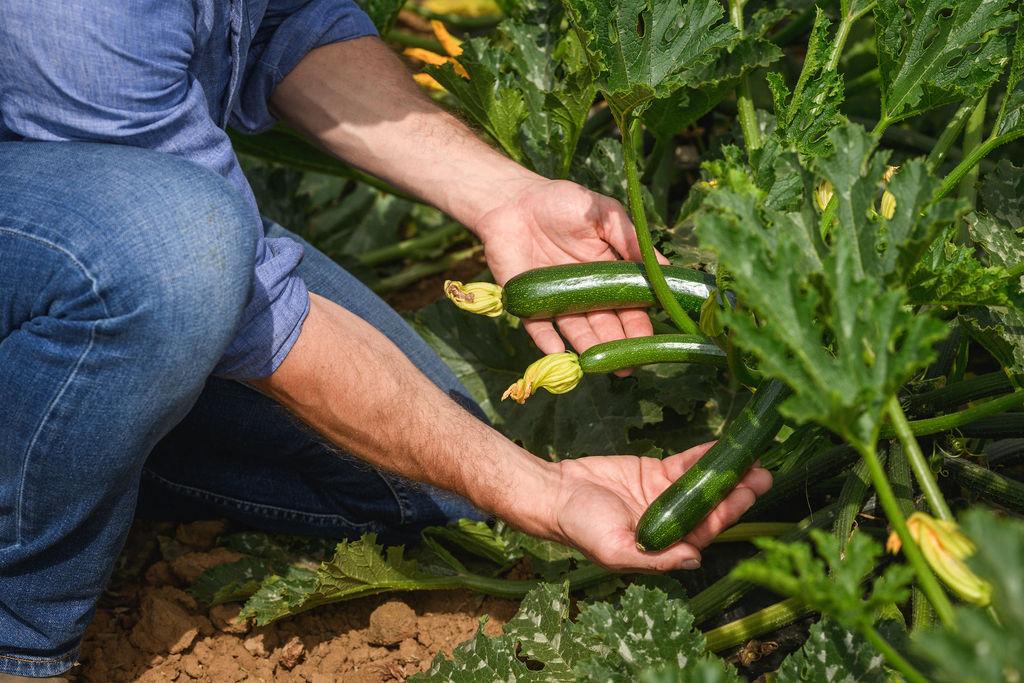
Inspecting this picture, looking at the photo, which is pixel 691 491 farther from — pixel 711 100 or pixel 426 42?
pixel 426 42

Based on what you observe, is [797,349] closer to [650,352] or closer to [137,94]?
[650,352]

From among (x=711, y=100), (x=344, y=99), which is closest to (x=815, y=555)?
(x=711, y=100)

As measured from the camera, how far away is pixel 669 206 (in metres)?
2.68

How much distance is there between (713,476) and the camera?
4.99 ft

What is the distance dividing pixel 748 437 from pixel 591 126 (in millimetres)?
1471

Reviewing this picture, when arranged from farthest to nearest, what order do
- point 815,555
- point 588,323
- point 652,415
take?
point 652,415 < point 588,323 < point 815,555

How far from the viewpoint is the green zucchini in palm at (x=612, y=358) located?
66.2 inches

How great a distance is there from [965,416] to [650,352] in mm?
509

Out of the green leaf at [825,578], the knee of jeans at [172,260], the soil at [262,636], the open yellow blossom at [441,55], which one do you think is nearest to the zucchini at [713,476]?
the green leaf at [825,578]

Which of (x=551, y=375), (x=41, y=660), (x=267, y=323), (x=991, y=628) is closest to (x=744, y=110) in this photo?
(x=551, y=375)

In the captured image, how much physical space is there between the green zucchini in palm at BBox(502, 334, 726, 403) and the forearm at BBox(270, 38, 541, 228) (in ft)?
1.51

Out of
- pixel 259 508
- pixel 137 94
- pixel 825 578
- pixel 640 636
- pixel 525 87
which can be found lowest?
pixel 259 508

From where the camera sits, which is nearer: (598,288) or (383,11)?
(598,288)

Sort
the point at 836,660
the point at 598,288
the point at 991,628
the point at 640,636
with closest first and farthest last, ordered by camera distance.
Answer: the point at 991,628
the point at 836,660
the point at 640,636
the point at 598,288
